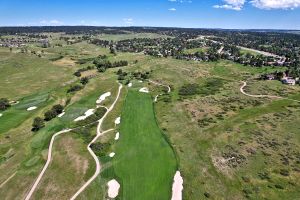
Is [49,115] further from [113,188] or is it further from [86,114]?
[113,188]

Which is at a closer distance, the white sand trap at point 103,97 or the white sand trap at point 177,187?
the white sand trap at point 177,187

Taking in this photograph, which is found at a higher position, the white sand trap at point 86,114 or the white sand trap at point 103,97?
the white sand trap at point 103,97

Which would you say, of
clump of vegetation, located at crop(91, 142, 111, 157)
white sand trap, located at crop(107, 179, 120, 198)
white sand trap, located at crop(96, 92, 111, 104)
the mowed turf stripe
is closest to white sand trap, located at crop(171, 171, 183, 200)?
the mowed turf stripe

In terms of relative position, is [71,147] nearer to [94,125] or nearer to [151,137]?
[94,125]

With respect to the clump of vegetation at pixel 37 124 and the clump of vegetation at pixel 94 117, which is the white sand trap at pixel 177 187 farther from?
the clump of vegetation at pixel 37 124

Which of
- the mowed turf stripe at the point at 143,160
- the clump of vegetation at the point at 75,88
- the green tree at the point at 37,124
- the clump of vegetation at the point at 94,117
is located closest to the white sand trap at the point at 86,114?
the clump of vegetation at the point at 94,117

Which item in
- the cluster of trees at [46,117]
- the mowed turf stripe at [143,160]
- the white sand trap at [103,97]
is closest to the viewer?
the mowed turf stripe at [143,160]

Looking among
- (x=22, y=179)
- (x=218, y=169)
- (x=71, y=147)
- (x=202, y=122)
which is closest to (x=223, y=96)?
(x=202, y=122)
